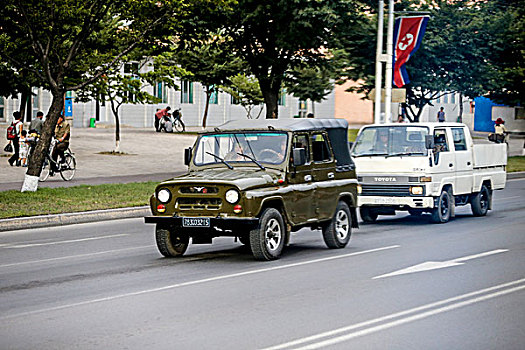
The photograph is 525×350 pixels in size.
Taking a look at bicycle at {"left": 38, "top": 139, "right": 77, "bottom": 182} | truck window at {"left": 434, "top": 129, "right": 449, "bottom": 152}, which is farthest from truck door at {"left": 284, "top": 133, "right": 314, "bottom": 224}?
bicycle at {"left": 38, "top": 139, "right": 77, "bottom": 182}

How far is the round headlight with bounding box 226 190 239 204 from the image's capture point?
12453 millimetres

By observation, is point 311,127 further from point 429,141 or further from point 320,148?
point 429,141

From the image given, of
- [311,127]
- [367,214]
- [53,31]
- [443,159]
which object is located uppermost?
[53,31]

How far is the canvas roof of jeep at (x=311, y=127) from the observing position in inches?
546

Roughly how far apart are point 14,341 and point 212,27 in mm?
23792

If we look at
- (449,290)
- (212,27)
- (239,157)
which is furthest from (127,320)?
(212,27)

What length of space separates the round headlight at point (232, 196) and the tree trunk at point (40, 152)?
10625mm

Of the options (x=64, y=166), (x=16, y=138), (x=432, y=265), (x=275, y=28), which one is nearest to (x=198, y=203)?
(x=432, y=265)

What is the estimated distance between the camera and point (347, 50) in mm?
49500

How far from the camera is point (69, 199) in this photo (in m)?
21.2

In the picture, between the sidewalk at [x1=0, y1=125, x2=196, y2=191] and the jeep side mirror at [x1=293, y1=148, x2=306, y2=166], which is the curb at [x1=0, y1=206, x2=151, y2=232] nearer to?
the sidewalk at [x1=0, y1=125, x2=196, y2=191]

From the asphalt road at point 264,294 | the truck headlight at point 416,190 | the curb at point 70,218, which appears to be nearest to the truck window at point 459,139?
the truck headlight at point 416,190

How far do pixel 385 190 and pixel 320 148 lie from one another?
478cm

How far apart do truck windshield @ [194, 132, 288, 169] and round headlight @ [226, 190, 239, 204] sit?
Result: 1.05m
